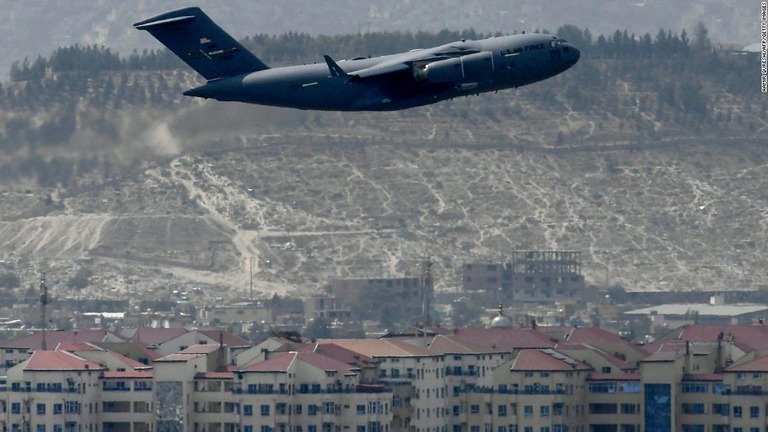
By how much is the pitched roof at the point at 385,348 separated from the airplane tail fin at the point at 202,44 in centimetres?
4450

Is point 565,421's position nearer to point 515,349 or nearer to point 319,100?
point 515,349

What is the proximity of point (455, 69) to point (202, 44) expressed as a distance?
368 inches

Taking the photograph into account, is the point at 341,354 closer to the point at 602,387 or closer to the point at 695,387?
the point at 602,387

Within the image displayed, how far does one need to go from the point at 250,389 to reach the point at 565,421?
15.3 meters

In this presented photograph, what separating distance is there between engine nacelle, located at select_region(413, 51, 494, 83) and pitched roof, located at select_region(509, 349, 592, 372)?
40651mm

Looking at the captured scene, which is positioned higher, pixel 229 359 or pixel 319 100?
pixel 319 100

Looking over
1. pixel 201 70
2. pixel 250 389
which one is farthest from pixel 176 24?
pixel 250 389

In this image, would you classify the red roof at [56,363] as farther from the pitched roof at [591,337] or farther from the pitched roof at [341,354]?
the pitched roof at [591,337]

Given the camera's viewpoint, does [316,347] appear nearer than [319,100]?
No

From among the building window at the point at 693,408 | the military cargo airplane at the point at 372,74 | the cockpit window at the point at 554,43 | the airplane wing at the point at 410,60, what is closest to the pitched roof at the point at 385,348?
the building window at the point at 693,408

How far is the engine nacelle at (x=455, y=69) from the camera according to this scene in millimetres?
98812

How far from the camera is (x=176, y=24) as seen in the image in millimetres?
102250

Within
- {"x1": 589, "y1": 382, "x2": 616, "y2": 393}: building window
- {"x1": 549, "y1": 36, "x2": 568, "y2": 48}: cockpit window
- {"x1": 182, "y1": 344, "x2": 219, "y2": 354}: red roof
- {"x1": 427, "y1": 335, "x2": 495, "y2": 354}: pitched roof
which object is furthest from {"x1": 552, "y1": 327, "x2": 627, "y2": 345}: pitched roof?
{"x1": 549, "y1": 36, "x2": 568, "y2": 48}: cockpit window

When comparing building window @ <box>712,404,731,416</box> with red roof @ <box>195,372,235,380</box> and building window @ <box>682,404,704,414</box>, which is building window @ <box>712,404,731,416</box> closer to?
building window @ <box>682,404,704,414</box>
